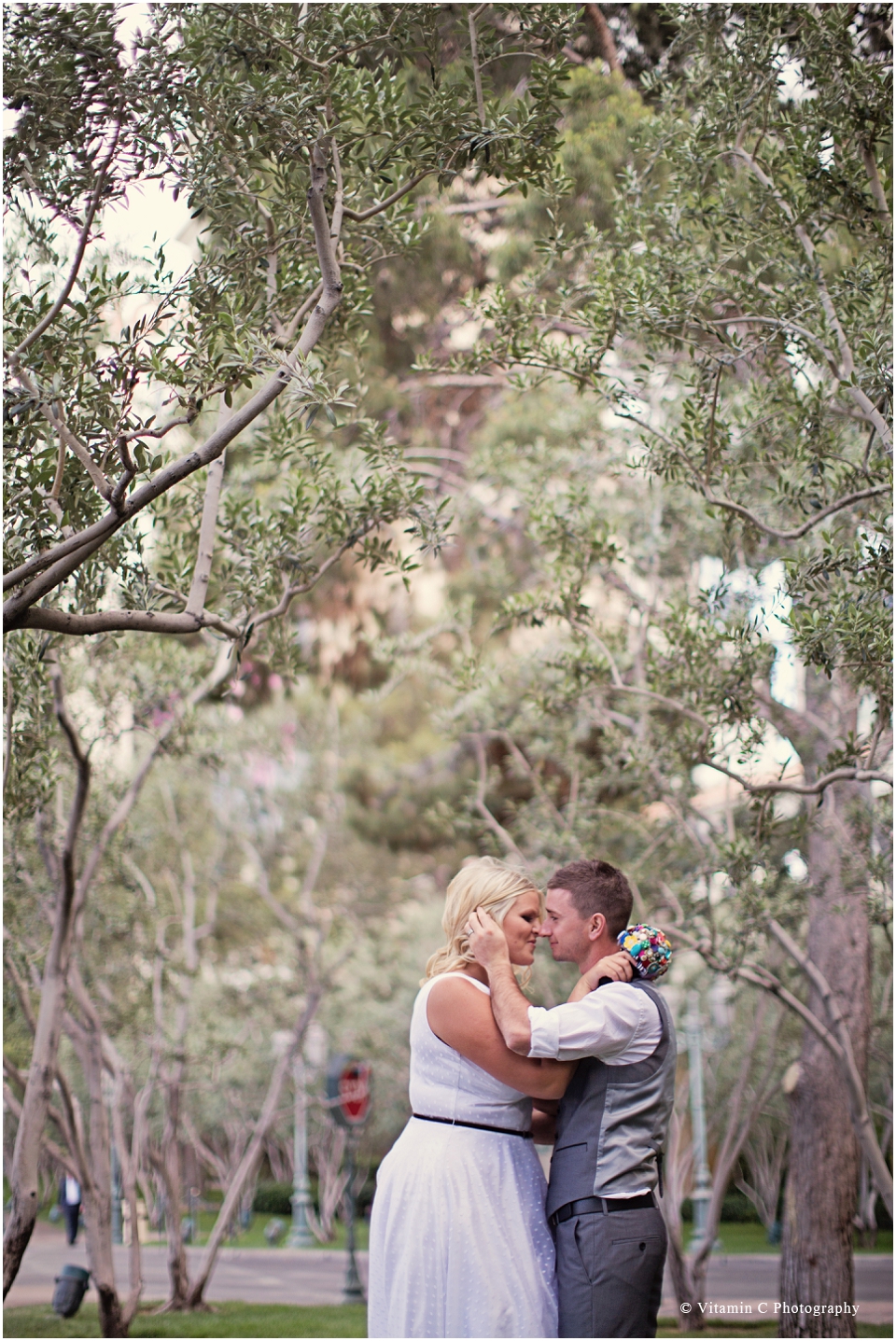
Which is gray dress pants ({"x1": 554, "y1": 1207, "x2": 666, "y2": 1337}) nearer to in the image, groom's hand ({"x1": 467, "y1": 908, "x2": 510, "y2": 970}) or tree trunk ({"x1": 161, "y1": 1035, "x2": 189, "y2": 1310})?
groom's hand ({"x1": 467, "y1": 908, "x2": 510, "y2": 970})

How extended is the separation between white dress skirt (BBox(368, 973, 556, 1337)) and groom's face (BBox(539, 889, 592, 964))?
0.27 m

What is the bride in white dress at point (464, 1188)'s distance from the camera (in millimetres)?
3145

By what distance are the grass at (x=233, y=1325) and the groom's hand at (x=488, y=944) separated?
7.42 m

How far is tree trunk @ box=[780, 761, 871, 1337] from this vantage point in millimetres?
9148

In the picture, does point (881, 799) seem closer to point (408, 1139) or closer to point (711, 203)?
point (711, 203)

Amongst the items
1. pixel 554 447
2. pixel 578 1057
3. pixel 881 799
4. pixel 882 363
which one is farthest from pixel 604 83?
pixel 578 1057

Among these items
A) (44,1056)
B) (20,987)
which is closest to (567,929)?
(44,1056)

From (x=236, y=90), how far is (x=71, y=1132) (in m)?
7.04

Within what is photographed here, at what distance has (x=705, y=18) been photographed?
538 centimetres

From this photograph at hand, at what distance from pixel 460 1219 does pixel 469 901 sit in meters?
0.82

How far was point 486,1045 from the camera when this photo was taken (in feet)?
10.5

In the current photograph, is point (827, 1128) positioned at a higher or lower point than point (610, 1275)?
lower

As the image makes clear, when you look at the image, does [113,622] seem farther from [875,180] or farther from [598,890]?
[875,180]

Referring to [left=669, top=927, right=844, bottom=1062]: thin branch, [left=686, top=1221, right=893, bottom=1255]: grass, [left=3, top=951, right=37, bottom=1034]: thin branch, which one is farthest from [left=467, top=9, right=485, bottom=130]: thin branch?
[left=686, top=1221, right=893, bottom=1255]: grass
